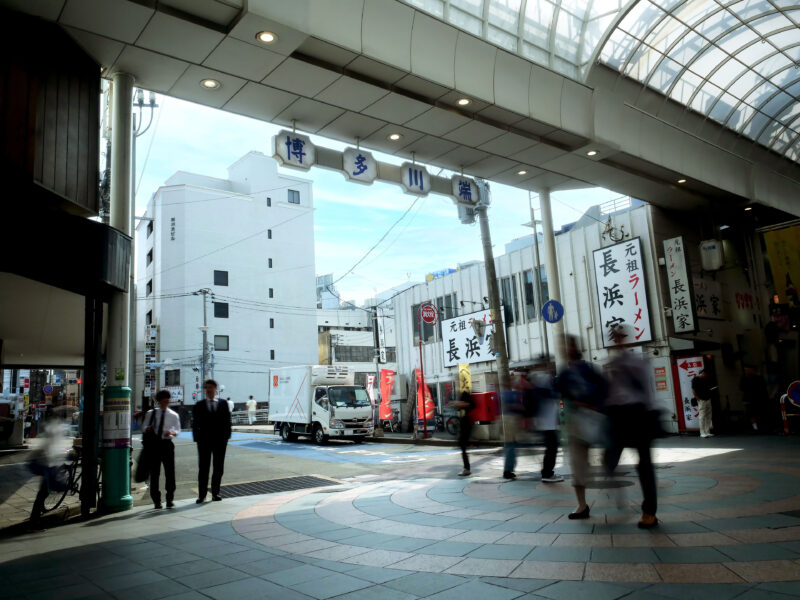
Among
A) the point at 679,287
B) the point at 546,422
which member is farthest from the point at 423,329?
the point at 546,422

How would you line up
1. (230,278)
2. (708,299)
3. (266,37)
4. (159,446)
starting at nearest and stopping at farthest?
(266,37) → (159,446) → (708,299) → (230,278)

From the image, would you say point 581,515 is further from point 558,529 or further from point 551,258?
point 551,258

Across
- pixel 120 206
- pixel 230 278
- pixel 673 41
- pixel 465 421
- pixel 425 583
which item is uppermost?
pixel 230 278

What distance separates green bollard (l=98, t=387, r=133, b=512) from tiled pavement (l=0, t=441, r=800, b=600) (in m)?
0.41

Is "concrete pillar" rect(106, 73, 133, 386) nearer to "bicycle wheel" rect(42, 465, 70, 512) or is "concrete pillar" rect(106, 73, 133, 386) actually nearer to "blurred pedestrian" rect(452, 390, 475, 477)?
"bicycle wheel" rect(42, 465, 70, 512)

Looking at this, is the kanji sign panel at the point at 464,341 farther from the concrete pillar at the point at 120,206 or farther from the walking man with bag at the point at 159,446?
the concrete pillar at the point at 120,206

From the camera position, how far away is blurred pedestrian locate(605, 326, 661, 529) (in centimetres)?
525

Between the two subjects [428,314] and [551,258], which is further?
[428,314]

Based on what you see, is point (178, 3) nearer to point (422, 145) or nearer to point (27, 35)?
point (27, 35)

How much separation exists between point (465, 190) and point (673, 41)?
18.6ft

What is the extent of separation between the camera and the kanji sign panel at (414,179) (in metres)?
11.8

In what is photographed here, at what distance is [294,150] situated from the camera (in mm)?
10414

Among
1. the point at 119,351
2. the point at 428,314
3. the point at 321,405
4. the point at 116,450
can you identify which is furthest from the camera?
the point at 321,405

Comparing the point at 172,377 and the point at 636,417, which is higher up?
the point at 172,377
